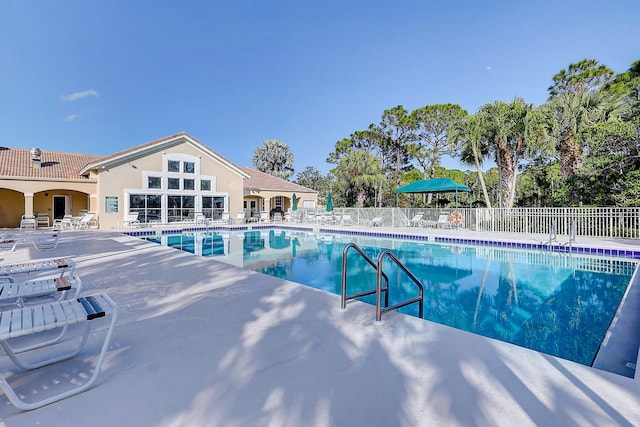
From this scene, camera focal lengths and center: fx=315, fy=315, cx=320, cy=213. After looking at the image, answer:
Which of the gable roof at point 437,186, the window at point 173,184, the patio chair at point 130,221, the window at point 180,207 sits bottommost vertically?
the patio chair at point 130,221

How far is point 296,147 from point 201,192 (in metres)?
20.6

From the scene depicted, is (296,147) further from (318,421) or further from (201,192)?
(318,421)

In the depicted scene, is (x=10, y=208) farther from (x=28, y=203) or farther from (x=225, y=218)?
(x=225, y=218)

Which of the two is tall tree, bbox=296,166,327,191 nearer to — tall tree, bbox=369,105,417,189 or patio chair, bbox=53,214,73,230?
tall tree, bbox=369,105,417,189

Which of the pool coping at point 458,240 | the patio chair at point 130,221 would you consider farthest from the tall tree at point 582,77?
the patio chair at point 130,221

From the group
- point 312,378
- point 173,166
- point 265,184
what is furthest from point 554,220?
point 173,166

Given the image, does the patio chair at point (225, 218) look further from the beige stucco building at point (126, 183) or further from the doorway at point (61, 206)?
the doorway at point (61, 206)

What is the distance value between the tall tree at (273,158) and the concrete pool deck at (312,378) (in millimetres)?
36031

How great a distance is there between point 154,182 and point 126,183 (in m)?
1.60

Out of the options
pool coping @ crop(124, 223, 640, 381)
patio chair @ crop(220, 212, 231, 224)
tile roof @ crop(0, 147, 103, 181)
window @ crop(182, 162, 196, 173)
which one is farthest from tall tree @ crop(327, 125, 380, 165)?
tile roof @ crop(0, 147, 103, 181)

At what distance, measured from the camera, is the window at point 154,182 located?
65.0ft

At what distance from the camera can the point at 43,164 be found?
1936cm

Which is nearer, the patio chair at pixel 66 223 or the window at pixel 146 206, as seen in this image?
the patio chair at pixel 66 223

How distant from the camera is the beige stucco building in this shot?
17953mm
